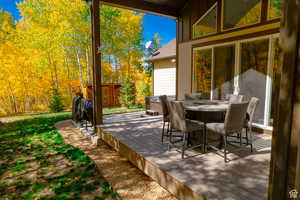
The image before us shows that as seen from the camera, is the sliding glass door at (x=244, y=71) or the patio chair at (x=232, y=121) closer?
the patio chair at (x=232, y=121)

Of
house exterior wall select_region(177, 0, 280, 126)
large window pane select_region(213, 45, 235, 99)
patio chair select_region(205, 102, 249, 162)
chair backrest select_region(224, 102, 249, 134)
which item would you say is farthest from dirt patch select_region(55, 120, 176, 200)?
large window pane select_region(213, 45, 235, 99)

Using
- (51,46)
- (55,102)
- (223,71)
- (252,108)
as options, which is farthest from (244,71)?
(51,46)

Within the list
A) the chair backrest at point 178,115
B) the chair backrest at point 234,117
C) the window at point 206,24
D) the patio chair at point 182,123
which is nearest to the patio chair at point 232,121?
the chair backrest at point 234,117

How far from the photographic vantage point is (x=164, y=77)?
9.97m

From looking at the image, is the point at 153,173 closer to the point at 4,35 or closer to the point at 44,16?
the point at 44,16

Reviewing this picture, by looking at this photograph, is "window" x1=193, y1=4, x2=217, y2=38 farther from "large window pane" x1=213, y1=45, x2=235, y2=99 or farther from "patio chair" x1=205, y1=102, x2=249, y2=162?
"patio chair" x1=205, y1=102, x2=249, y2=162

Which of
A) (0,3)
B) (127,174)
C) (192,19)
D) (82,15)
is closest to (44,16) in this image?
(82,15)

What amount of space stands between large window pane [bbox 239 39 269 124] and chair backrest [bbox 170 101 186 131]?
2.52 m

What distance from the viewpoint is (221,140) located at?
140 inches

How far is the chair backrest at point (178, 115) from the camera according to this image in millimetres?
3119

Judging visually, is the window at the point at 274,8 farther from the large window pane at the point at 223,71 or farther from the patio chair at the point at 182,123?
the patio chair at the point at 182,123

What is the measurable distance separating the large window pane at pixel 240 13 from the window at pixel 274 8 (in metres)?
0.24

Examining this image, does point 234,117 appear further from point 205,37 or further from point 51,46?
point 51,46

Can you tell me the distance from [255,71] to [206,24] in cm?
229
